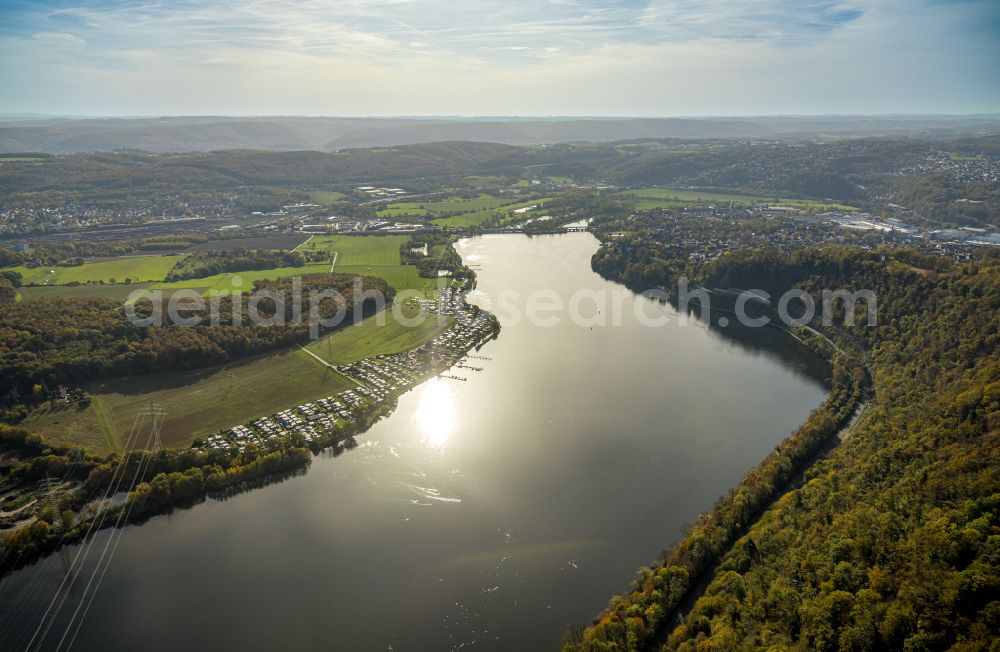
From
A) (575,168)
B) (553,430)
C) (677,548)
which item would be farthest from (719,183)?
(677,548)

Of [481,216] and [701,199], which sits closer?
[481,216]

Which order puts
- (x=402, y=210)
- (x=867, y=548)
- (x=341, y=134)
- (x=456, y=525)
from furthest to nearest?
1. (x=341, y=134)
2. (x=402, y=210)
3. (x=456, y=525)
4. (x=867, y=548)

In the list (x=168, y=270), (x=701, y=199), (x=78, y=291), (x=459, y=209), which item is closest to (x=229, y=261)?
(x=168, y=270)

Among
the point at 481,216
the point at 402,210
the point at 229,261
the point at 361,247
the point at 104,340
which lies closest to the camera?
the point at 104,340

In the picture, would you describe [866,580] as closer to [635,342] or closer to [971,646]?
[971,646]

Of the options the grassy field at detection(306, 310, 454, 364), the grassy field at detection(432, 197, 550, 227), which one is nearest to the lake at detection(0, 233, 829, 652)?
the grassy field at detection(306, 310, 454, 364)

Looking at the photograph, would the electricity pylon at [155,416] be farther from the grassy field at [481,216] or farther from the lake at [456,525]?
the grassy field at [481,216]

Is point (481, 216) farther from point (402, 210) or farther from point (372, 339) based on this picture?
point (372, 339)
